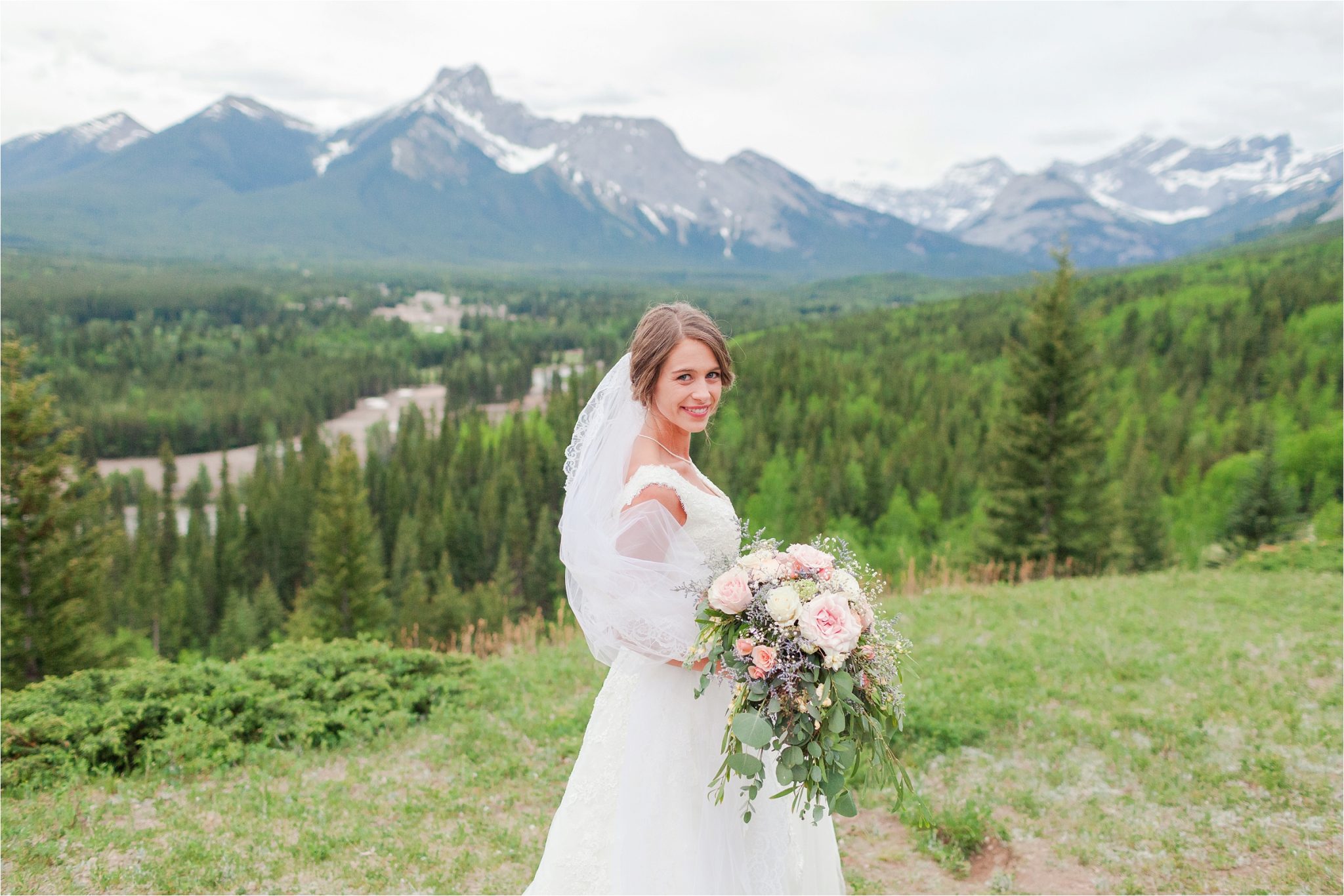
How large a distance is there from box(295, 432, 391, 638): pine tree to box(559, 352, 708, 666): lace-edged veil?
37.4 meters

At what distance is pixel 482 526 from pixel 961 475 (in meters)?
39.1

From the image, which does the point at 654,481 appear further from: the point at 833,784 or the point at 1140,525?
the point at 1140,525

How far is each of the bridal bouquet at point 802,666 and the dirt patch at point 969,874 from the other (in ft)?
9.39

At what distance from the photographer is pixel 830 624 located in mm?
3494

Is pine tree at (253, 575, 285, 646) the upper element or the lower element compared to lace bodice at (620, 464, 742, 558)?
lower

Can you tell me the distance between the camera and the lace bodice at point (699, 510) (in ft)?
13.7

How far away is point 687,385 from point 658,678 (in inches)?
64.5

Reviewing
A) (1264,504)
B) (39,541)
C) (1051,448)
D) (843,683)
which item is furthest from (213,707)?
(1264,504)

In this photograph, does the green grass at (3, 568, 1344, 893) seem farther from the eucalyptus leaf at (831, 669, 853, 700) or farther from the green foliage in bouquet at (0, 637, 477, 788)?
the eucalyptus leaf at (831, 669, 853, 700)

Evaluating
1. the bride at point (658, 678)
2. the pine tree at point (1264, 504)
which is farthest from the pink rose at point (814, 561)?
the pine tree at point (1264, 504)

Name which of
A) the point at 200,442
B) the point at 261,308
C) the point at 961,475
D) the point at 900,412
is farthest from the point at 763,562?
the point at 261,308

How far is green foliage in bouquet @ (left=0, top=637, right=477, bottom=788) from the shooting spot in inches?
285

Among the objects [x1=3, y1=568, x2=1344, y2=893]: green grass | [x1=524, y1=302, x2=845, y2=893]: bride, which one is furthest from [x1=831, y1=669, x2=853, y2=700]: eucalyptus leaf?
[x1=3, y1=568, x2=1344, y2=893]: green grass

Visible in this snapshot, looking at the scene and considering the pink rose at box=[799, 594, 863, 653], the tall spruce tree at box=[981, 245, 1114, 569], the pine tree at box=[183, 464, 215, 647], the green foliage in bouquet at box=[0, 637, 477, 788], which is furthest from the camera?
the pine tree at box=[183, 464, 215, 647]
